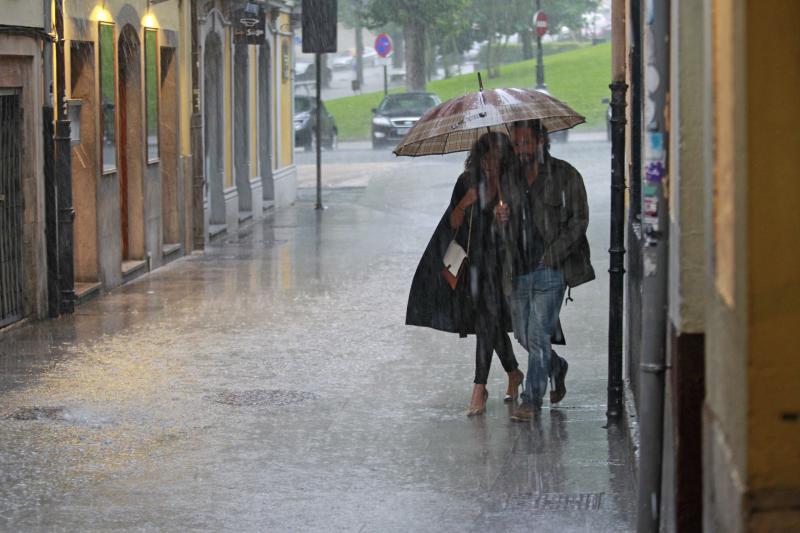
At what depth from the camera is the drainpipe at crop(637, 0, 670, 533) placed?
17.5ft

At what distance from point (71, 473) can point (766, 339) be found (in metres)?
4.71

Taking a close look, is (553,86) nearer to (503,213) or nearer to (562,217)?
(503,213)

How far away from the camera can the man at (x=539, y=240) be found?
350 inches

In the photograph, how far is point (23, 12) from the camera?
12906mm

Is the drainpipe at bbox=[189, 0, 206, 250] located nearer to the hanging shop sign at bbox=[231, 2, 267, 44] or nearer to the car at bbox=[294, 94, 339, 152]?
the hanging shop sign at bbox=[231, 2, 267, 44]

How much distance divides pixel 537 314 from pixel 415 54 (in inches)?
1888

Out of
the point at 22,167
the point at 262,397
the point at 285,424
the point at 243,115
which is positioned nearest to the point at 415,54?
the point at 243,115

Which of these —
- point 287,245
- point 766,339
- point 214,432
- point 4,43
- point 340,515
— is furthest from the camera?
point 287,245

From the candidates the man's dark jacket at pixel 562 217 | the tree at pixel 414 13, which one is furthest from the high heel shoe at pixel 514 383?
the tree at pixel 414 13

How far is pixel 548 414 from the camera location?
9.41 metres

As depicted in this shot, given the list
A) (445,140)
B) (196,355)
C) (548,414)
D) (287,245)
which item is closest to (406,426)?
(548,414)

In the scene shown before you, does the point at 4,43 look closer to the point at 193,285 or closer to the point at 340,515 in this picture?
the point at 193,285

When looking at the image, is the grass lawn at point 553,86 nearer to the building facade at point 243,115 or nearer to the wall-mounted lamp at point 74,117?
the building facade at point 243,115

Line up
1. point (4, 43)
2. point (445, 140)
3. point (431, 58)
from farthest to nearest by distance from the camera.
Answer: point (431, 58) < point (4, 43) < point (445, 140)
